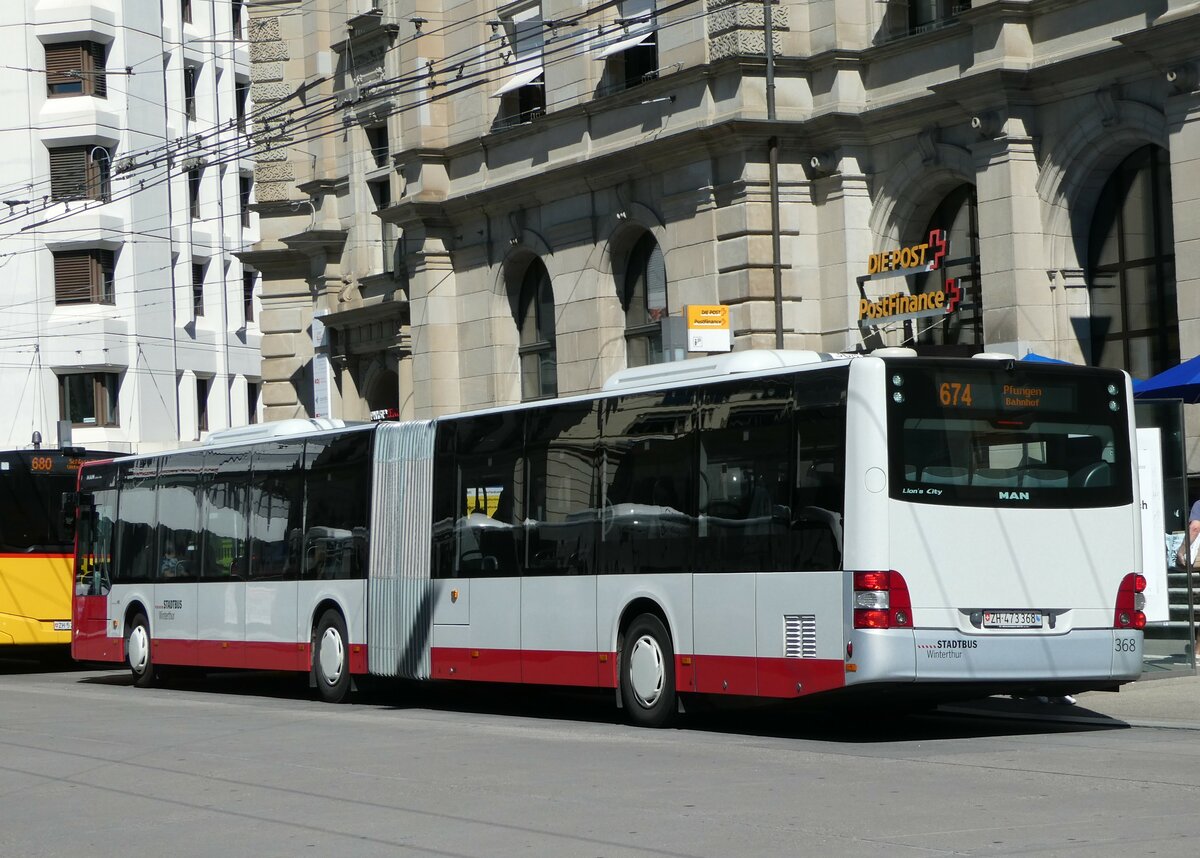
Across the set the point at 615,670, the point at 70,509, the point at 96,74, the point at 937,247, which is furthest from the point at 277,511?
the point at 96,74

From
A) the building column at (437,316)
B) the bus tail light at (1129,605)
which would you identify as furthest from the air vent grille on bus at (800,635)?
the building column at (437,316)

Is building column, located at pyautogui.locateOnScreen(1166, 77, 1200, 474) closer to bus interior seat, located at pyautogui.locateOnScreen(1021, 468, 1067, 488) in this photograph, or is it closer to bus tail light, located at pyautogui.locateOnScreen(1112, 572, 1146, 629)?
bus tail light, located at pyautogui.locateOnScreen(1112, 572, 1146, 629)

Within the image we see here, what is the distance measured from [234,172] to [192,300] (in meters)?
5.58

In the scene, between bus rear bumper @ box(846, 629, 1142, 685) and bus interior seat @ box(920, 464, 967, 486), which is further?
bus interior seat @ box(920, 464, 967, 486)

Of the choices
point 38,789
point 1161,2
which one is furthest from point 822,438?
point 1161,2

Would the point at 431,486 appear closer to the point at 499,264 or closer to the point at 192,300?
the point at 499,264

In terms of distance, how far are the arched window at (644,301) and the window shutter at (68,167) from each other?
107 ft

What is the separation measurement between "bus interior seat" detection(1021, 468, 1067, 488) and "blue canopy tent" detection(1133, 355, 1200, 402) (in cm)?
687

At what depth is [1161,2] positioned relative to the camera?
25078mm

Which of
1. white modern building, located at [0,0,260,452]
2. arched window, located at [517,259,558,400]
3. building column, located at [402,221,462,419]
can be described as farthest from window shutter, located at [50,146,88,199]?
arched window, located at [517,259,558,400]

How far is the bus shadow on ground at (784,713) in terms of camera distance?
48.9 feet

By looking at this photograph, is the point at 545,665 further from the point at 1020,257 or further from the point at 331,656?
the point at 1020,257

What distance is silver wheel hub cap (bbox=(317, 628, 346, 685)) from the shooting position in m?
20.8

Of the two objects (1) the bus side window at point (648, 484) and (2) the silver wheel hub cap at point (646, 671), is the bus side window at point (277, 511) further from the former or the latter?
(2) the silver wheel hub cap at point (646, 671)
